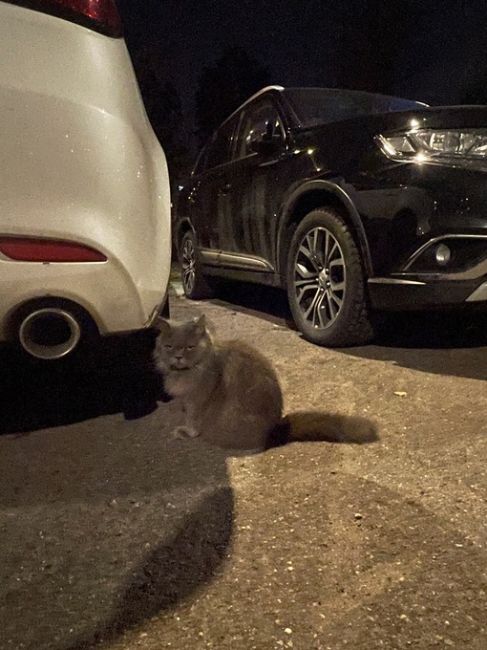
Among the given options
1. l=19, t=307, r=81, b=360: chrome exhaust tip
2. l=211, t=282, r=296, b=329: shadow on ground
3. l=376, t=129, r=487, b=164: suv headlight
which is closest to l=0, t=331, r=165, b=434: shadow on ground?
l=19, t=307, r=81, b=360: chrome exhaust tip

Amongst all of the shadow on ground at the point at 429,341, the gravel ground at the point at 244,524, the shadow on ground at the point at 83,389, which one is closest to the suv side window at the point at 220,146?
the shadow on ground at the point at 429,341

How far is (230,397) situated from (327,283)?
67.2 inches

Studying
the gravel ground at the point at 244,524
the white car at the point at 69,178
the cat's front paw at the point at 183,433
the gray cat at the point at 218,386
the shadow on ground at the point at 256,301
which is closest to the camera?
the gravel ground at the point at 244,524

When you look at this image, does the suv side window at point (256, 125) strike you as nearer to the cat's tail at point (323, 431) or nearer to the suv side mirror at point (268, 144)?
the suv side mirror at point (268, 144)

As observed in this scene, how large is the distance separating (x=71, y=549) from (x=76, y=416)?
1307mm

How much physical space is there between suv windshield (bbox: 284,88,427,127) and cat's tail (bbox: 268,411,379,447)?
101 inches

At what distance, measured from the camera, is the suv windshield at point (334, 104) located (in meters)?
4.83

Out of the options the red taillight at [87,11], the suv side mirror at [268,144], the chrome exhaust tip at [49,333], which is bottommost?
the chrome exhaust tip at [49,333]

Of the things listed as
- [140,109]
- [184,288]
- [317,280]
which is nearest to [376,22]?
[184,288]

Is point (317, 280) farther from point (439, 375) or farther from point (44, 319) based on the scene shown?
point (44, 319)

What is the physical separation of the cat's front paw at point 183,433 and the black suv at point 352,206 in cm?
147

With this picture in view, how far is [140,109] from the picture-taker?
8.40 ft

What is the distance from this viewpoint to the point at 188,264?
6.77 m

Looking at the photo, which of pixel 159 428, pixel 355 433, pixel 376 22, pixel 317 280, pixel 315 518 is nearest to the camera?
pixel 315 518
